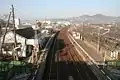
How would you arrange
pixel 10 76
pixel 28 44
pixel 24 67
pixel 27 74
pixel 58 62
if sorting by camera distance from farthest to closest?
pixel 28 44
pixel 58 62
pixel 24 67
pixel 27 74
pixel 10 76

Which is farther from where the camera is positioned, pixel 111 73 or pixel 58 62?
pixel 58 62

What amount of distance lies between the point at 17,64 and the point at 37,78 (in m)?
2.97

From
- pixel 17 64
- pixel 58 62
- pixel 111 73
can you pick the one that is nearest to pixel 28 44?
pixel 58 62

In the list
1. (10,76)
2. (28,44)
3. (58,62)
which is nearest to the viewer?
(10,76)

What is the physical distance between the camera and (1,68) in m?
16.8

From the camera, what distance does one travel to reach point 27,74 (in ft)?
55.0

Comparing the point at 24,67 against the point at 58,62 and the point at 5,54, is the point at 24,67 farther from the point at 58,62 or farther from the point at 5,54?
the point at 5,54

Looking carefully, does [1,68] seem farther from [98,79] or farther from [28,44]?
[28,44]

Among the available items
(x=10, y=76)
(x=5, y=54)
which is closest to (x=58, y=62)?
(x=5, y=54)

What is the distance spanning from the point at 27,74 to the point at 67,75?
119 inches

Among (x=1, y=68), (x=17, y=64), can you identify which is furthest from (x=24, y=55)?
(x=1, y=68)

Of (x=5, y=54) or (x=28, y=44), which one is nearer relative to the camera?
(x=5, y=54)

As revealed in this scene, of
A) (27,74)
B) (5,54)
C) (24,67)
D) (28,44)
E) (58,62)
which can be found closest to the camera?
(27,74)

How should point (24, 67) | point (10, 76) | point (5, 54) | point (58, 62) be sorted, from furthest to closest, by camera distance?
1. point (5, 54)
2. point (58, 62)
3. point (24, 67)
4. point (10, 76)
